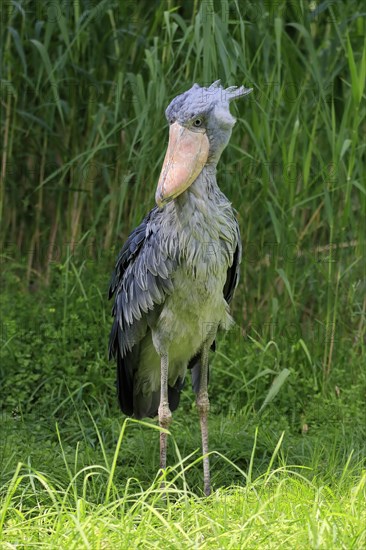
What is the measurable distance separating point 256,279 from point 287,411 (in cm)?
85

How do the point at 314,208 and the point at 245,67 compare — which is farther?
the point at 314,208

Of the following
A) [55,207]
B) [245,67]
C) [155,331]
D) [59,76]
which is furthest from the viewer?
[55,207]

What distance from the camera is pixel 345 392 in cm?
550

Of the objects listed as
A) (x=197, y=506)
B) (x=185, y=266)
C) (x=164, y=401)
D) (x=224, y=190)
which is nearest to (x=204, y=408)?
(x=164, y=401)

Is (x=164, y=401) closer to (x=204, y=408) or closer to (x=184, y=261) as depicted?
(x=204, y=408)

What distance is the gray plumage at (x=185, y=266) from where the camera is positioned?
173 inches

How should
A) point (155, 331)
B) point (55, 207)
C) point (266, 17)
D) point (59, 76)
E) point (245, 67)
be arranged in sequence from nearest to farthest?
1. point (155, 331)
2. point (245, 67)
3. point (266, 17)
4. point (59, 76)
5. point (55, 207)

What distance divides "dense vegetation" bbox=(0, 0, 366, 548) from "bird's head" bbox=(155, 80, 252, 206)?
86cm

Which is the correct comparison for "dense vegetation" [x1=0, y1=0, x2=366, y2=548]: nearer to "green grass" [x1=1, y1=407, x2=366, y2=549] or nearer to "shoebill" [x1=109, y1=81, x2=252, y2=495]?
"green grass" [x1=1, y1=407, x2=366, y2=549]

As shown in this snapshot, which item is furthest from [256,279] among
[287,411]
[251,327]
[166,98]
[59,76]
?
[59,76]

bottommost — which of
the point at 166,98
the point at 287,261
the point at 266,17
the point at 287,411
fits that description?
the point at 287,411

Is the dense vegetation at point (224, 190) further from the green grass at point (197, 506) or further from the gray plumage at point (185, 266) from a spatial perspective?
the gray plumage at point (185, 266)

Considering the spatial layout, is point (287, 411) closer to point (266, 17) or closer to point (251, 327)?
point (251, 327)

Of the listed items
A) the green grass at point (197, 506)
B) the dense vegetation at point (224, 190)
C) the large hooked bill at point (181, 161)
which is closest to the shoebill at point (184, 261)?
the large hooked bill at point (181, 161)
